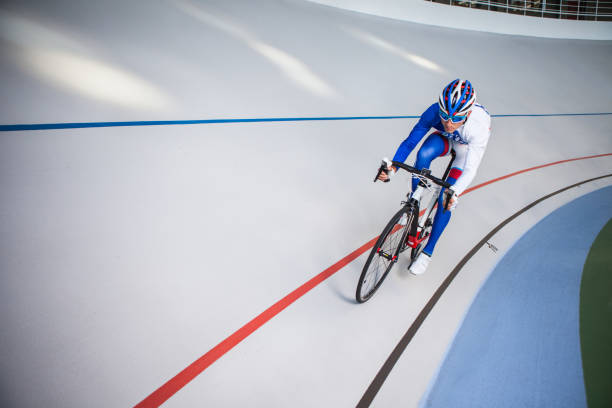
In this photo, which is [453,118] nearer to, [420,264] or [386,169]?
[386,169]

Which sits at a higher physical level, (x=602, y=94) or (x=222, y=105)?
(x=602, y=94)

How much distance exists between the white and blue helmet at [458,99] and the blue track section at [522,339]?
1233mm

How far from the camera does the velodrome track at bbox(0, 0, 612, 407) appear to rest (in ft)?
4.33

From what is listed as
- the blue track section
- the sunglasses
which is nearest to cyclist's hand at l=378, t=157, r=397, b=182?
the sunglasses

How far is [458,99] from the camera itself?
1.52 m

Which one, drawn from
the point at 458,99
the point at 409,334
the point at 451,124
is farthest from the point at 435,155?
the point at 409,334

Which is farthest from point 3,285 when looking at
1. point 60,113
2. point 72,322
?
point 60,113

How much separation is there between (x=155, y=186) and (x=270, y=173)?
883 mm

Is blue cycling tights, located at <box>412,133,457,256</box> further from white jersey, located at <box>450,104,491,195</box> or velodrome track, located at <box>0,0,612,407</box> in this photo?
velodrome track, located at <box>0,0,612,407</box>

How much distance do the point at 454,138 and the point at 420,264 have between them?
861mm

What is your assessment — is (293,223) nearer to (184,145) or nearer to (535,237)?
(184,145)

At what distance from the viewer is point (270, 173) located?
8.20ft

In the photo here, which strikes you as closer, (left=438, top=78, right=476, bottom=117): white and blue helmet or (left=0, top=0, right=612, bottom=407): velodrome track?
(left=0, top=0, right=612, bottom=407): velodrome track

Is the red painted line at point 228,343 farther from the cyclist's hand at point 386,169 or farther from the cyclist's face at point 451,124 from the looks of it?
the cyclist's face at point 451,124
